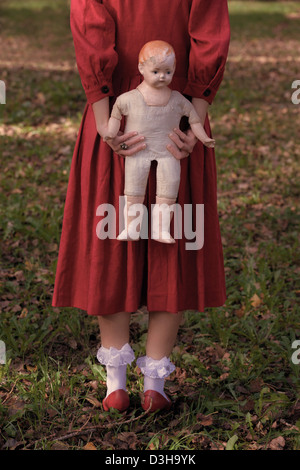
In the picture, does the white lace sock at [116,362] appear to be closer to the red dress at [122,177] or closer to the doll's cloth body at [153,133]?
the red dress at [122,177]

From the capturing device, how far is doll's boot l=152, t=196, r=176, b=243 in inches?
85.0

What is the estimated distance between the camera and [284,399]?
2.69 m

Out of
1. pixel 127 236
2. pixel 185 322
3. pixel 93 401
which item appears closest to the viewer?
pixel 127 236

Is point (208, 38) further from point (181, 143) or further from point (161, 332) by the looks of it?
point (161, 332)

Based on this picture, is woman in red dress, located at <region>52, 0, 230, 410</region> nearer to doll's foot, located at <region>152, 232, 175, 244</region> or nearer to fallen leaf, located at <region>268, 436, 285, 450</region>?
doll's foot, located at <region>152, 232, 175, 244</region>

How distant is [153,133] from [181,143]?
107mm

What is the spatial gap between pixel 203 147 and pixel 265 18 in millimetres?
14689

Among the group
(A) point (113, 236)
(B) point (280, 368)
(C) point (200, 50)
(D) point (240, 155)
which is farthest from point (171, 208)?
(D) point (240, 155)

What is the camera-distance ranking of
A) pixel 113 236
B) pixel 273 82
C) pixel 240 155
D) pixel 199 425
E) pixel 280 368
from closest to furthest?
pixel 113 236 < pixel 199 425 < pixel 280 368 < pixel 240 155 < pixel 273 82

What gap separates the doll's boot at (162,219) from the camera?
2.16 metres

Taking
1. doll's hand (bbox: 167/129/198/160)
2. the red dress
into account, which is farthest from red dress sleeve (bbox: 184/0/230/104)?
Answer: doll's hand (bbox: 167/129/198/160)

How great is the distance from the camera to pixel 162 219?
2174mm

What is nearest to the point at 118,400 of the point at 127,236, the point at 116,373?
the point at 116,373
